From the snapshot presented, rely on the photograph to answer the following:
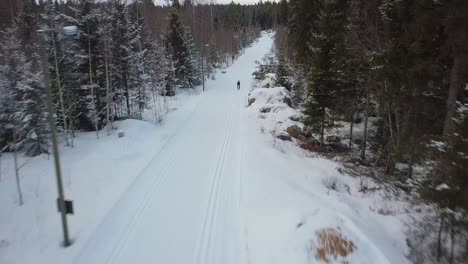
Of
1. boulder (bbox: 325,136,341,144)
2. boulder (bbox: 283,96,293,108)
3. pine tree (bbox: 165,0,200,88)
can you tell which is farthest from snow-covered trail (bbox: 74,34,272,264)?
pine tree (bbox: 165,0,200,88)

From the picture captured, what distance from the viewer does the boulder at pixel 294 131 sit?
2350 cm

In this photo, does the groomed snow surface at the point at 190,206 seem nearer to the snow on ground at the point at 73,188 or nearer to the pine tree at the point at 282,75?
the snow on ground at the point at 73,188

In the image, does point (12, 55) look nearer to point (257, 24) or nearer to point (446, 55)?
point (446, 55)

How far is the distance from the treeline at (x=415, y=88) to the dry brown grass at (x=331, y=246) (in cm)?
213

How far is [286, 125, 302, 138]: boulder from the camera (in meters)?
23.5

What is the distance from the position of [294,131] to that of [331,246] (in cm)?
1628

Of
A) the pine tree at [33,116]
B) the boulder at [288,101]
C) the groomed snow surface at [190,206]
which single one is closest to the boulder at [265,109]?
the boulder at [288,101]

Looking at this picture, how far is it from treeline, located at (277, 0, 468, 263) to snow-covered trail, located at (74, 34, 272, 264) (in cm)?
533

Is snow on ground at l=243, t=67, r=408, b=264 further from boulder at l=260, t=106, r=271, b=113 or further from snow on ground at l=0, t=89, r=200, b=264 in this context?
boulder at l=260, t=106, r=271, b=113

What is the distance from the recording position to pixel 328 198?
463 inches

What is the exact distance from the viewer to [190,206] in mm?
11562

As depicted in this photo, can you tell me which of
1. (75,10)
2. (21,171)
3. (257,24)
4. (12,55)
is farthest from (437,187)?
(257,24)

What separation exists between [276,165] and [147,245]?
26.7 feet

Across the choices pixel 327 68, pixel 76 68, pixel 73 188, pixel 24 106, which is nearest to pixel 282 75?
pixel 327 68
